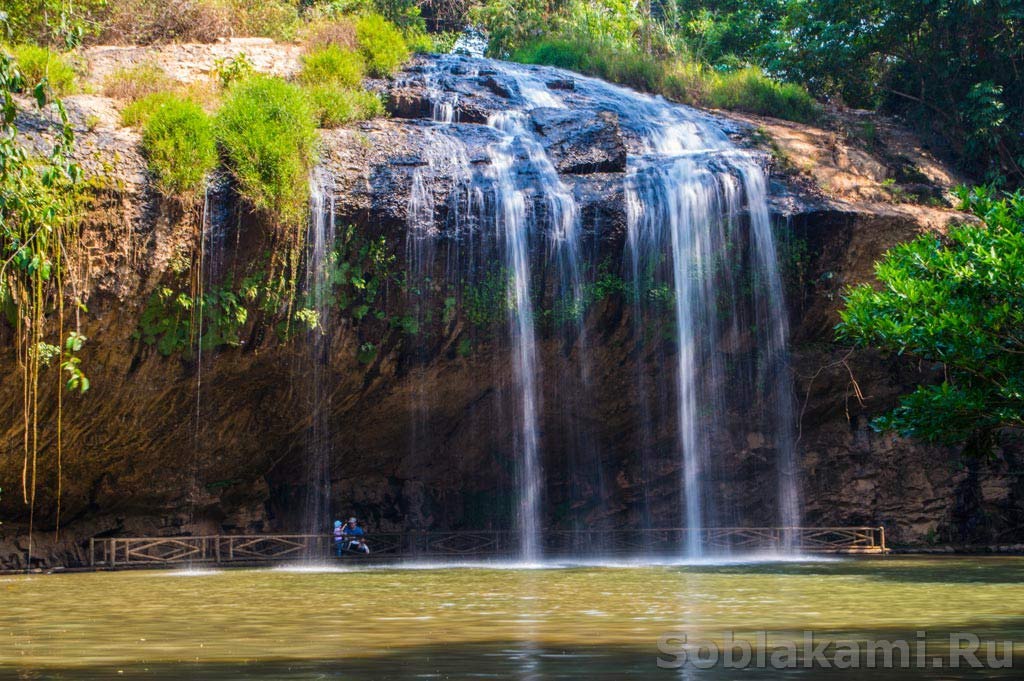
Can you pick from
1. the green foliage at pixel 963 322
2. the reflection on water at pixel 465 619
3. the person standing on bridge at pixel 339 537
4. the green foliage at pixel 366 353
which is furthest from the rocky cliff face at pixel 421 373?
the green foliage at pixel 963 322

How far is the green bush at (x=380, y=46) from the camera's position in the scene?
79.8 ft

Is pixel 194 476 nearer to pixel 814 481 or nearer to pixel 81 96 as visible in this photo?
pixel 81 96

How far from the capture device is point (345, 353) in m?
20.2

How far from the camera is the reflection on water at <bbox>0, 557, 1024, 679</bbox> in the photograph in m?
6.23

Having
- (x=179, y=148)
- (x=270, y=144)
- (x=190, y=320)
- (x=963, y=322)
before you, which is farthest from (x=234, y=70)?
(x=963, y=322)

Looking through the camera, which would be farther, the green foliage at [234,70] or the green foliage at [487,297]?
the green foliage at [234,70]

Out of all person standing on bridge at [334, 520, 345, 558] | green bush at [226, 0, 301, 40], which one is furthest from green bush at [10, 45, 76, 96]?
person standing on bridge at [334, 520, 345, 558]

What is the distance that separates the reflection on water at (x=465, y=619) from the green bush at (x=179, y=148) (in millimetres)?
6662

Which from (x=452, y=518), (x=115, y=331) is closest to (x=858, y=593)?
(x=115, y=331)

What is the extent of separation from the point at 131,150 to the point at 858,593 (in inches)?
530

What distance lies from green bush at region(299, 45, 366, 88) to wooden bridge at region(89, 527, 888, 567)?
31.4ft

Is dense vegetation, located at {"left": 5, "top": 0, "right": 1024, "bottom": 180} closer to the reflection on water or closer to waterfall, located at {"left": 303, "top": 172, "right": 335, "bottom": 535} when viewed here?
waterfall, located at {"left": 303, "top": 172, "right": 335, "bottom": 535}

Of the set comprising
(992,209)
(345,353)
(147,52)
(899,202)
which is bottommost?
(345,353)

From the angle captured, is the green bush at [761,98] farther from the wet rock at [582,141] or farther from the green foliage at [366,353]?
the green foliage at [366,353]
